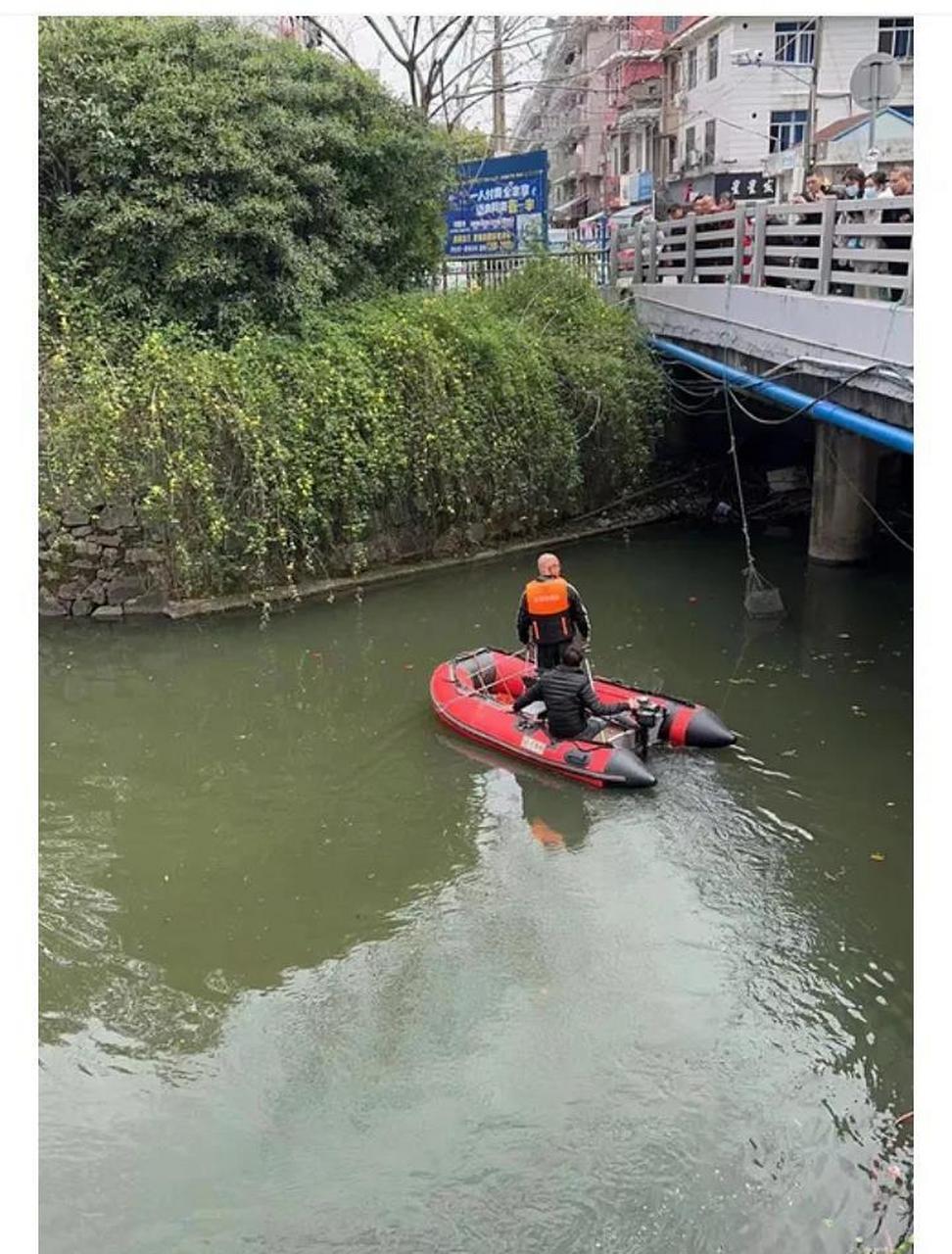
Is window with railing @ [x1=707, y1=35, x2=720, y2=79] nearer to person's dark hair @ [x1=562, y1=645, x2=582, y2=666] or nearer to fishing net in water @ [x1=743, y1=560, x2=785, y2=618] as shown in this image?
fishing net in water @ [x1=743, y1=560, x2=785, y2=618]

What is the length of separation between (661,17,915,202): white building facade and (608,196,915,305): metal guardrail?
1327cm

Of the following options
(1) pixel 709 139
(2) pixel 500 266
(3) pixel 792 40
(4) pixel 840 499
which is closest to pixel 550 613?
(4) pixel 840 499

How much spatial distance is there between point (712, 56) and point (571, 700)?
29385 millimetres

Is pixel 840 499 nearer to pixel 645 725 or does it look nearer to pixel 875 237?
pixel 875 237

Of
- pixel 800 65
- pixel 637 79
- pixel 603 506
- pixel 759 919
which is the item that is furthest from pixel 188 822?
pixel 637 79

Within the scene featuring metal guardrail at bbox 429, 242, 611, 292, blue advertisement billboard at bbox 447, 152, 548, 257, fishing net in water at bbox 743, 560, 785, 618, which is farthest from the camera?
metal guardrail at bbox 429, 242, 611, 292

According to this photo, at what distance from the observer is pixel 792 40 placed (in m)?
30.0

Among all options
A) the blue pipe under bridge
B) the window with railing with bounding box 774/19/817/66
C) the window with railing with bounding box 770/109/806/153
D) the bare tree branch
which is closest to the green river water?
the blue pipe under bridge

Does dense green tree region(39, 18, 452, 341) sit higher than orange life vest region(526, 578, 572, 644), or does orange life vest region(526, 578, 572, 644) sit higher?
dense green tree region(39, 18, 452, 341)

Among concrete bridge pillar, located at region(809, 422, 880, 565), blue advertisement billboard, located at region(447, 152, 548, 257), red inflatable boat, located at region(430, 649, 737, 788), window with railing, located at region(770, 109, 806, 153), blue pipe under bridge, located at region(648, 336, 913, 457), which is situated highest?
window with railing, located at region(770, 109, 806, 153)

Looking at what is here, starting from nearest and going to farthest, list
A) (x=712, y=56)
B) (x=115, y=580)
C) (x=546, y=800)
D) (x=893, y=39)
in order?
(x=546, y=800)
(x=115, y=580)
(x=893, y=39)
(x=712, y=56)

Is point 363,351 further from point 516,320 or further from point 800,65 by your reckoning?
point 800,65

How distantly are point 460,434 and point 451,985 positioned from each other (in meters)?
9.02

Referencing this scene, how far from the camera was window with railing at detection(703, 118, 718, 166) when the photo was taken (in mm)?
31859
